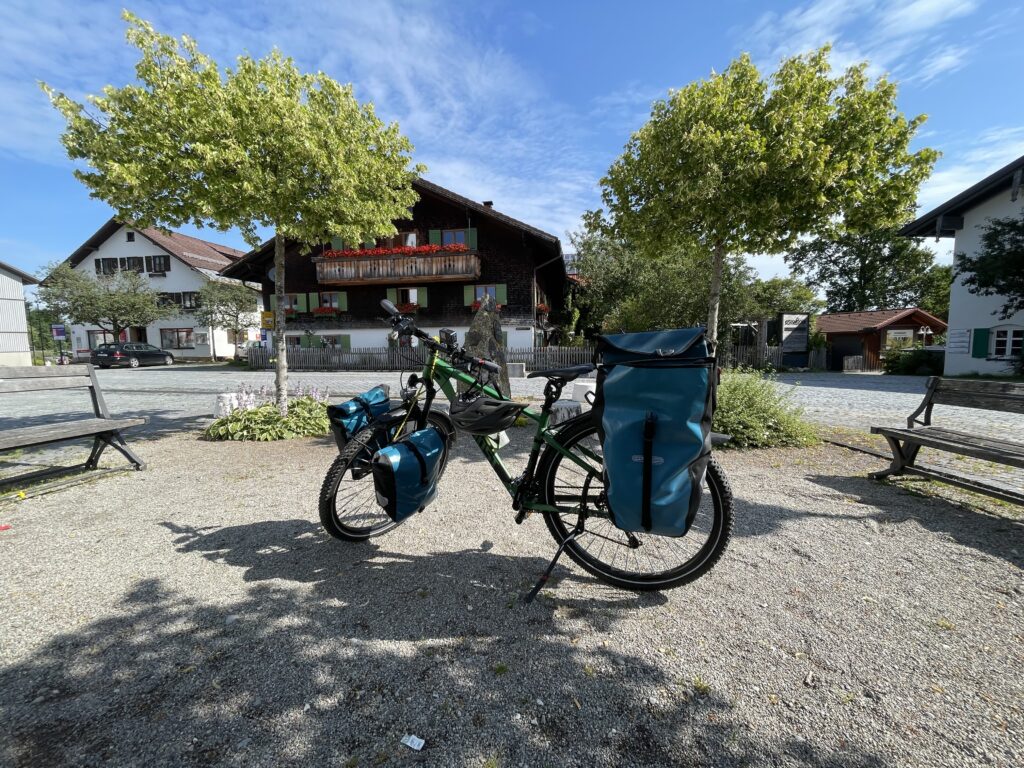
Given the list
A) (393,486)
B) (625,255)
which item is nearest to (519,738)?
(393,486)

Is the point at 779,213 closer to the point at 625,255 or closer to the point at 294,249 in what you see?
the point at 625,255

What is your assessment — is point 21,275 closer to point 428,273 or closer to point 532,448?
point 428,273

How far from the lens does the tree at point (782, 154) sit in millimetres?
6438

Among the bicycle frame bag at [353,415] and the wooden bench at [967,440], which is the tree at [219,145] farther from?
the wooden bench at [967,440]

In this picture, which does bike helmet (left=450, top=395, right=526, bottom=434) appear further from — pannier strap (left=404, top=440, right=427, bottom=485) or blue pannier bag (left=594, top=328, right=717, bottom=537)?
blue pannier bag (left=594, top=328, right=717, bottom=537)

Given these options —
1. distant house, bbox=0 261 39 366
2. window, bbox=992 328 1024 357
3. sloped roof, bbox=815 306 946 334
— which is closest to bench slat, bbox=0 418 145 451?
window, bbox=992 328 1024 357

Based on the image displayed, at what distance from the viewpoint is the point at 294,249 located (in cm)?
2742

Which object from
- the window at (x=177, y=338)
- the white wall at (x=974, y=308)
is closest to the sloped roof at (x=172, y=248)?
the window at (x=177, y=338)

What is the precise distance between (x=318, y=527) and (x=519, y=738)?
7.26 feet

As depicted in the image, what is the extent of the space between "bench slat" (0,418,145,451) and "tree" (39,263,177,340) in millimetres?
35329

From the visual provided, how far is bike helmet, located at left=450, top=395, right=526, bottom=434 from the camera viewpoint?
248 centimetres

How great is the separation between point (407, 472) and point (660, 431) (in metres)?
1.37

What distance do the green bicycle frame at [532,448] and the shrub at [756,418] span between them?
150 inches

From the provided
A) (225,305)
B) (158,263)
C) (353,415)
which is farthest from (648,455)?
(158,263)
